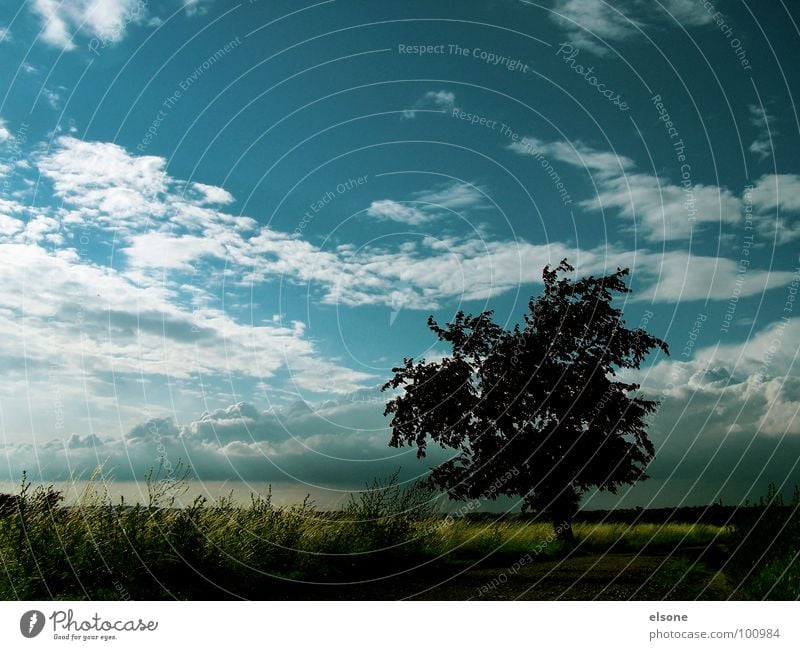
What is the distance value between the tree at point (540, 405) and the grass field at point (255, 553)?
7.63 feet

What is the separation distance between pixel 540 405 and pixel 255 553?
909cm

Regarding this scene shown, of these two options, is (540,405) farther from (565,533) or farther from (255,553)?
(255,553)

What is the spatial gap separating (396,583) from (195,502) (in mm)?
4023

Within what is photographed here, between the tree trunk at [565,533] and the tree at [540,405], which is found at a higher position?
the tree at [540,405]

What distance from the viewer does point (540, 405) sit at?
19203 mm

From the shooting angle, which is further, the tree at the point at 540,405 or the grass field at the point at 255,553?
the tree at the point at 540,405

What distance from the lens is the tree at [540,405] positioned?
19.1m

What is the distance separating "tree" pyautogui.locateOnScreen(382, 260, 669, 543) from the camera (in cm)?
1908

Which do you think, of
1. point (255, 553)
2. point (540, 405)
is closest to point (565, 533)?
point (540, 405)

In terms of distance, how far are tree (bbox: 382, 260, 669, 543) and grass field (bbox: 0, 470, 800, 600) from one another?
2.32 meters

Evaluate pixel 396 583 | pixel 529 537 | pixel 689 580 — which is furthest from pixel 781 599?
pixel 529 537
